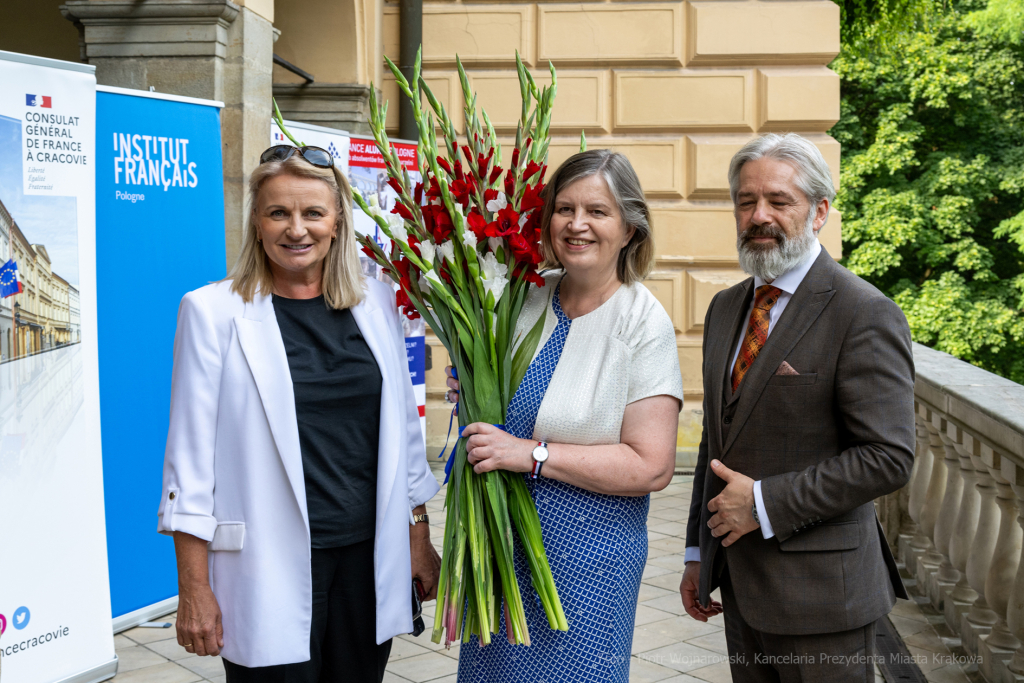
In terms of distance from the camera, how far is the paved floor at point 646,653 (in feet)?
11.6

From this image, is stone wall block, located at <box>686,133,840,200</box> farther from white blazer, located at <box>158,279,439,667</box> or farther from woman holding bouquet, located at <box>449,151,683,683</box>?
white blazer, located at <box>158,279,439,667</box>

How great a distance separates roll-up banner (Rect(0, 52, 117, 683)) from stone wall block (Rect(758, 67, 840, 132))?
513cm

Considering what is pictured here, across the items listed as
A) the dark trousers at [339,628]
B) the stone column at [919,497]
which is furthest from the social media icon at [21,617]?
the stone column at [919,497]

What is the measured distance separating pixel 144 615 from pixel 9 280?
5.44 ft

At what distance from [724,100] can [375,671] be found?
19.4ft

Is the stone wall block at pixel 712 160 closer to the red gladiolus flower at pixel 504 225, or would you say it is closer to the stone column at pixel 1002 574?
the stone column at pixel 1002 574

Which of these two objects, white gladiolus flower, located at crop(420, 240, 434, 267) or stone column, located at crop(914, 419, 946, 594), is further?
stone column, located at crop(914, 419, 946, 594)

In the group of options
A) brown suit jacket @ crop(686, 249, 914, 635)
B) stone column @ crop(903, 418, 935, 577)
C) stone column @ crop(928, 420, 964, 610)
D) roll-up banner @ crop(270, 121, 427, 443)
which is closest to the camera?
brown suit jacket @ crop(686, 249, 914, 635)

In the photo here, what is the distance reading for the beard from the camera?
6.39 ft

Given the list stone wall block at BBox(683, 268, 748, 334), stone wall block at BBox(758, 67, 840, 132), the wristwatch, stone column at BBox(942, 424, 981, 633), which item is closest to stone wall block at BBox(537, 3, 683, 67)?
stone wall block at BBox(758, 67, 840, 132)

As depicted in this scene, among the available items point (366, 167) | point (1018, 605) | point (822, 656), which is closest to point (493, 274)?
point (822, 656)

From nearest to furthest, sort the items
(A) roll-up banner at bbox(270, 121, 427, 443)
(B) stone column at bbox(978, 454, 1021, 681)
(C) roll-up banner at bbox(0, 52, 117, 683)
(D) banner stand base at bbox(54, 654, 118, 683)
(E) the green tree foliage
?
(C) roll-up banner at bbox(0, 52, 117, 683)
(B) stone column at bbox(978, 454, 1021, 681)
(D) banner stand base at bbox(54, 654, 118, 683)
(A) roll-up banner at bbox(270, 121, 427, 443)
(E) the green tree foliage

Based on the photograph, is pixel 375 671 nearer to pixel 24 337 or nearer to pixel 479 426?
pixel 479 426

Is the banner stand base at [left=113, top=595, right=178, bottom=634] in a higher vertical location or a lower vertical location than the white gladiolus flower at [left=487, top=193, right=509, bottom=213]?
lower
